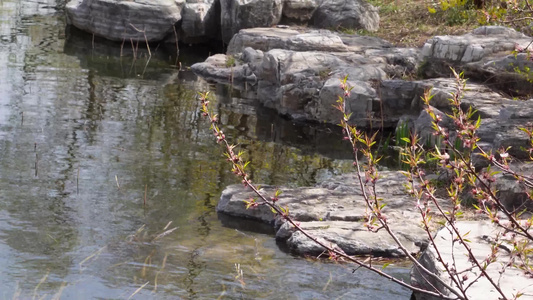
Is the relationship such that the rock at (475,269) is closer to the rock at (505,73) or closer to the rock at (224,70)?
the rock at (505,73)

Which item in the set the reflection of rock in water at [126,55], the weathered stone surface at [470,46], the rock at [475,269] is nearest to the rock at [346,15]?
the reflection of rock in water at [126,55]

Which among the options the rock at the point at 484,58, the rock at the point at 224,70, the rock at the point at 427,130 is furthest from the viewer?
the rock at the point at 224,70

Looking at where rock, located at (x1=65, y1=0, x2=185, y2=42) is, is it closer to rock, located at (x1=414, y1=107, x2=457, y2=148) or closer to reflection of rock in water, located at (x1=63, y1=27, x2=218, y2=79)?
reflection of rock in water, located at (x1=63, y1=27, x2=218, y2=79)

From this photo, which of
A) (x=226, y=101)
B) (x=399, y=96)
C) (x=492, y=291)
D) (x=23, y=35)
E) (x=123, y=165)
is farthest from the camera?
(x=23, y=35)

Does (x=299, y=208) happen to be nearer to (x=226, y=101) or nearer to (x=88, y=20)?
(x=226, y=101)

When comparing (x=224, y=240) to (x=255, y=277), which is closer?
(x=255, y=277)

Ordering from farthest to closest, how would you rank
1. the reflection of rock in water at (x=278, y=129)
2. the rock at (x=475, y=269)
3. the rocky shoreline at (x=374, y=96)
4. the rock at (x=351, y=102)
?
the rock at (x=351, y=102)
the reflection of rock in water at (x=278, y=129)
the rocky shoreline at (x=374, y=96)
the rock at (x=475, y=269)

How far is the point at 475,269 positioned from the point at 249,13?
13.7 meters

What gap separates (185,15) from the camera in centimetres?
1920

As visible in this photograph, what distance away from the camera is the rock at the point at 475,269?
531 cm

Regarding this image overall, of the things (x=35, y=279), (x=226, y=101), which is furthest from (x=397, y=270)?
(x=226, y=101)

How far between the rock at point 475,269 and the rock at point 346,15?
1250 centimetres

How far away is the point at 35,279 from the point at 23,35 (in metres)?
12.9

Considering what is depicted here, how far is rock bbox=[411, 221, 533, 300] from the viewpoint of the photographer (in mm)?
5312
